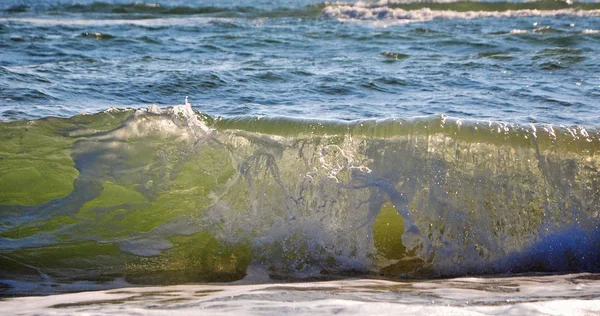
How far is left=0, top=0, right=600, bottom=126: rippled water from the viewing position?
644 centimetres

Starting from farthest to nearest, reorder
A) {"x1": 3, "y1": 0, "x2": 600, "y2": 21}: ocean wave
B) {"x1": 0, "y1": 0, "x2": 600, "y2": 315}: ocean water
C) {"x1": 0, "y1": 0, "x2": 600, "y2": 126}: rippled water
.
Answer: {"x1": 3, "y1": 0, "x2": 600, "y2": 21}: ocean wave → {"x1": 0, "y1": 0, "x2": 600, "y2": 126}: rippled water → {"x1": 0, "y1": 0, "x2": 600, "y2": 315}: ocean water

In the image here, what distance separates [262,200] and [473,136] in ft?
4.54

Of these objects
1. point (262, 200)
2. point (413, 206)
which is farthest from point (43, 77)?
point (413, 206)

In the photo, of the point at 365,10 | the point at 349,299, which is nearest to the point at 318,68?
the point at 349,299

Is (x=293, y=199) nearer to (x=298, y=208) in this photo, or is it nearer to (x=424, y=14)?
(x=298, y=208)

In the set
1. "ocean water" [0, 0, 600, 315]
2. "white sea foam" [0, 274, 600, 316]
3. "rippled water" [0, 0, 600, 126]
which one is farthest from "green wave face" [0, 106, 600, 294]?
"rippled water" [0, 0, 600, 126]

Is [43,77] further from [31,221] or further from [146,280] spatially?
[146,280]

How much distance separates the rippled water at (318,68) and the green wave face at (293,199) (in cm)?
111

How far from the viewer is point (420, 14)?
→ 1631 cm

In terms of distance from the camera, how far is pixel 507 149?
15.1ft

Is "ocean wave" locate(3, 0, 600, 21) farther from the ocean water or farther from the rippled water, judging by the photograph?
the ocean water

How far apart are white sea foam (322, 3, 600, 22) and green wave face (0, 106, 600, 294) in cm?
1113

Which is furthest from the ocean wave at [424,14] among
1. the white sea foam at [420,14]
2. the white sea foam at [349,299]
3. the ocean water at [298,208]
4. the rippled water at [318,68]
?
the white sea foam at [349,299]

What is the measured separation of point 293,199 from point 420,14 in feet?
41.5
